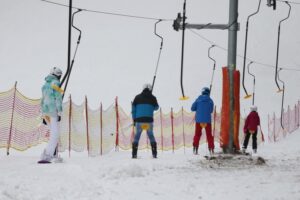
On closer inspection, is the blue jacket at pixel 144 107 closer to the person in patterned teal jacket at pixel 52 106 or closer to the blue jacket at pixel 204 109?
the blue jacket at pixel 204 109

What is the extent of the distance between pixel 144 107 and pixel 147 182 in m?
4.56

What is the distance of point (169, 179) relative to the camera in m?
8.49

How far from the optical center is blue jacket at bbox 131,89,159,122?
41.0ft

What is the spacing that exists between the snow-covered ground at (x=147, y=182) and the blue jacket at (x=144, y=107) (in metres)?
2.03

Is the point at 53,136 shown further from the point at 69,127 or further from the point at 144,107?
the point at 69,127

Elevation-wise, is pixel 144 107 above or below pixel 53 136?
above

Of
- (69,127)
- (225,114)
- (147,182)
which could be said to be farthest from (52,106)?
(225,114)

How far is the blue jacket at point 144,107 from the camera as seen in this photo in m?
12.5

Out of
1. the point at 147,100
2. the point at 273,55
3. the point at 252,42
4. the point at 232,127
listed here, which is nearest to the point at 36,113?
the point at 147,100

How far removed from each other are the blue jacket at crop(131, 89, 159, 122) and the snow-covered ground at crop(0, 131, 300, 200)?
2033mm

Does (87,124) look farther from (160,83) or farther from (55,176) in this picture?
(160,83)

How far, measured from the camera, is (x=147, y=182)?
810 centimetres

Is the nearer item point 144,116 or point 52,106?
point 52,106

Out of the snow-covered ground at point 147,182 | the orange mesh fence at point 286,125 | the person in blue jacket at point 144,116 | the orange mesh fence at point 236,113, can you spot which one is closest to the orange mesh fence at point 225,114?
the orange mesh fence at point 236,113
